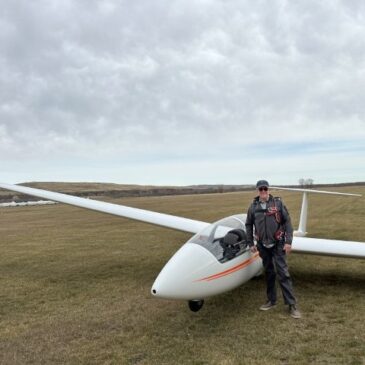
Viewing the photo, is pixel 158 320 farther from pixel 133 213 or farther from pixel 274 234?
pixel 133 213

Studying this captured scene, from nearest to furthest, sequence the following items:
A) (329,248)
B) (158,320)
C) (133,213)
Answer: (158,320), (329,248), (133,213)

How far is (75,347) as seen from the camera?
570cm

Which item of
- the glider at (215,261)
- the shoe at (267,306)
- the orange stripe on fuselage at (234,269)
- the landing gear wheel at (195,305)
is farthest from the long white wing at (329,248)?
the landing gear wheel at (195,305)

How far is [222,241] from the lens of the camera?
6.93 m

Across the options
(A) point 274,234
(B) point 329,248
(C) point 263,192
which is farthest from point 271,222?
(B) point 329,248

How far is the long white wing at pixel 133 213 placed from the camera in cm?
1044

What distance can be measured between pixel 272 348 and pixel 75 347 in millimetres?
2731

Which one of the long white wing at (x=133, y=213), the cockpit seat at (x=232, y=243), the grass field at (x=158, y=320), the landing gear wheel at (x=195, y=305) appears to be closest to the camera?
the grass field at (x=158, y=320)

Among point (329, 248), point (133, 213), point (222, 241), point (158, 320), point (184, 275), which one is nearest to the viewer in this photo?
point (184, 275)

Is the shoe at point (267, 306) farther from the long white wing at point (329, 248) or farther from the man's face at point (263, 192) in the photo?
the man's face at point (263, 192)

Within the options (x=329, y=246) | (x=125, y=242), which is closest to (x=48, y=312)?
(x=329, y=246)

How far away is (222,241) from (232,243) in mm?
183

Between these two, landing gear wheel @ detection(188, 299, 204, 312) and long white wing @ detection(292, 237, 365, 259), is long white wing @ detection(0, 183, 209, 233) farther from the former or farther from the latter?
landing gear wheel @ detection(188, 299, 204, 312)

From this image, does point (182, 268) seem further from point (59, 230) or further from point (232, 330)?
point (59, 230)
